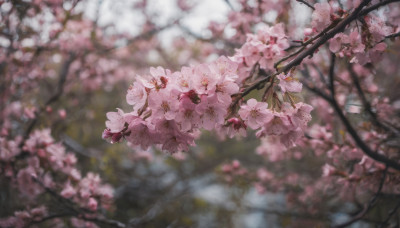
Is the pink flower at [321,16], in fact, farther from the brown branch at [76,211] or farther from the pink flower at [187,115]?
the brown branch at [76,211]

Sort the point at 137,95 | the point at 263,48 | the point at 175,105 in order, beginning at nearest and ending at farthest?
1. the point at 175,105
2. the point at 137,95
3. the point at 263,48

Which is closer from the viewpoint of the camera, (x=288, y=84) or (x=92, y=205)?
(x=288, y=84)

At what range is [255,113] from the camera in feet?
4.21

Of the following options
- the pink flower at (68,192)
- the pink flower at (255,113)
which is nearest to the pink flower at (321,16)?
the pink flower at (255,113)

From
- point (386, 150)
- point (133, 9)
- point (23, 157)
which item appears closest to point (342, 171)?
point (386, 150)

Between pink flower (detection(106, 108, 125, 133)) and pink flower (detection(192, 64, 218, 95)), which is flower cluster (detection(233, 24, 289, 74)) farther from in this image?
pink flower (detection(106, 108, 125, 133))

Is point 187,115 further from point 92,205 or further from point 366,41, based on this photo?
point 92,205

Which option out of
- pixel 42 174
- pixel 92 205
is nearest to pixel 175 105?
pixel 92 205

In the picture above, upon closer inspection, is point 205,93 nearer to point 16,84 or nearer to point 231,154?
point 16,84

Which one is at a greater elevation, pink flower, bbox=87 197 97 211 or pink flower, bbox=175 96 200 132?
pink flower, bbox=87 197 97 211

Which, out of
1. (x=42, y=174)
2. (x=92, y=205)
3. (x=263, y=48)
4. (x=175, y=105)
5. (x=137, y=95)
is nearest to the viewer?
(x=175, y=105)

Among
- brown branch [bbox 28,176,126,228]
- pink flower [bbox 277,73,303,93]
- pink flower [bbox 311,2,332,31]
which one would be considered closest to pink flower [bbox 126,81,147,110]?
pink flower [bbox 277,73,303,93]

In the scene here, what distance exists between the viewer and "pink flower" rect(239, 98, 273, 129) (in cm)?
123

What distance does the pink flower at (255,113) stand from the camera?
4.05 ft
